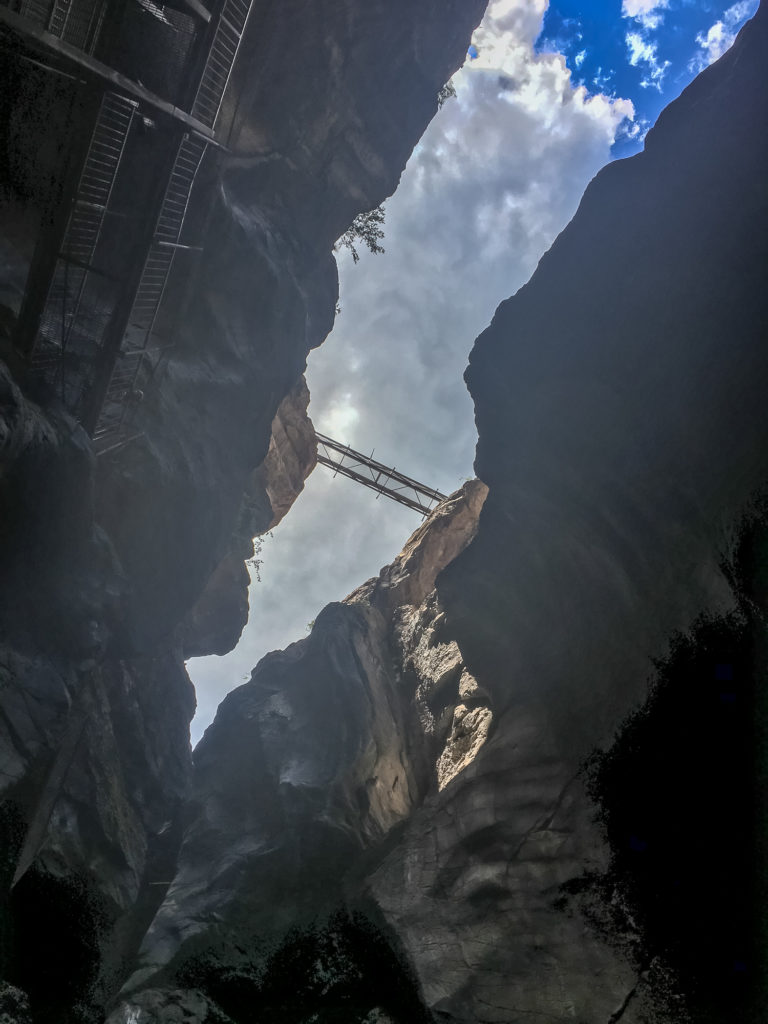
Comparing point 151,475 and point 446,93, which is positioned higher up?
point 446,93

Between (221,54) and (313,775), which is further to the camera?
(313,775)

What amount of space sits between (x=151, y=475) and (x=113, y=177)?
797 centimetres

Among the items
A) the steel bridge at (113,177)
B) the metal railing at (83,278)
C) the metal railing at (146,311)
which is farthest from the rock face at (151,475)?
the metal railing at (146,311)

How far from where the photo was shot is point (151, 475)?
16.5 meters

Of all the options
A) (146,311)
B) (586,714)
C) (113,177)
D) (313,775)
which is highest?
(146,311)

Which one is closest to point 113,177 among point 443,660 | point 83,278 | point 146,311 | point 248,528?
point 83,278

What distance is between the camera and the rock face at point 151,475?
11.5 meters

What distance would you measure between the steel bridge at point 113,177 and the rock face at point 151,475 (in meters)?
0.94

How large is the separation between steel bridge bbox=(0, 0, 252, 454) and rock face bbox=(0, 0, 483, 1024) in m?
0.94

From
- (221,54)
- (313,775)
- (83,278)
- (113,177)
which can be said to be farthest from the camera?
(313,775)

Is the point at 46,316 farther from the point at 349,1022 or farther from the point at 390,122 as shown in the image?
the point at 390,122

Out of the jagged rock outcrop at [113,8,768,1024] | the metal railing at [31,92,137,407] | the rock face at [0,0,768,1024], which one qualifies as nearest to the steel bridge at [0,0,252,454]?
the metal railing at [31,92,137,407]

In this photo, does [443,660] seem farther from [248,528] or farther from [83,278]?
[83,278]

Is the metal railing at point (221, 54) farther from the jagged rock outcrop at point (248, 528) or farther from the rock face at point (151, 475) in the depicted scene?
the jagged rock outcrop at point (248, 528)
